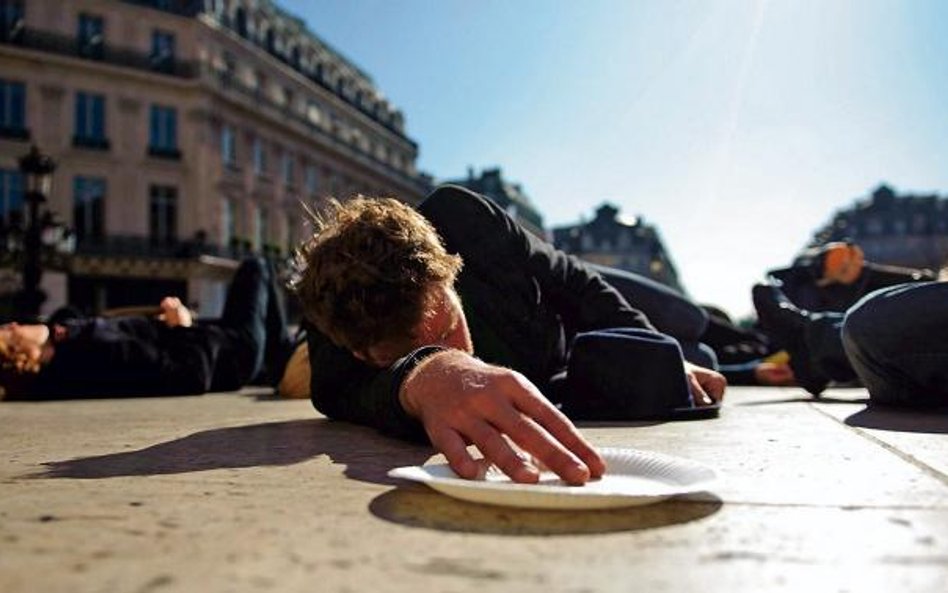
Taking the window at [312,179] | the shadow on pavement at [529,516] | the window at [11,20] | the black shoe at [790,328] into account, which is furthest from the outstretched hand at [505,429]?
the window at [312,179]

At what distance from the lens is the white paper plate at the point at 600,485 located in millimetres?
1048

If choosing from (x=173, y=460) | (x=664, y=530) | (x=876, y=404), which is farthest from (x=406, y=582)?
(x=876, y=404)

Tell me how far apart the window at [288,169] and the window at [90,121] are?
339 inches

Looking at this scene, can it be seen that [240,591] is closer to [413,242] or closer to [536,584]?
[536,584]

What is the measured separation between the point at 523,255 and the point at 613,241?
249 ft

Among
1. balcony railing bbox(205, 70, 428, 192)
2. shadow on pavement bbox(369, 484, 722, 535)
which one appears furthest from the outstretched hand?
balcony railing bbox(205, 70, 428, 192)

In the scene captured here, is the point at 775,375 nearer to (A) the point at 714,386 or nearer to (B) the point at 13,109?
(A) the point at 714,386

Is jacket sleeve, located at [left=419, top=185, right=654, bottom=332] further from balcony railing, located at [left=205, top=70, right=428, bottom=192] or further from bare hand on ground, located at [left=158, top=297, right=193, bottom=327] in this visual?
balcony railing, located at [left=205, top=70, right=428, bottom=192]

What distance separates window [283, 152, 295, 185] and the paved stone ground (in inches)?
1344

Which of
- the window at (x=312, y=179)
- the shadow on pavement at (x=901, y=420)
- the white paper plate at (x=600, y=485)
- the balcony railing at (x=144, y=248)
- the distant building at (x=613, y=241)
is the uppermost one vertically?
the distant building at (x=613, y=241)

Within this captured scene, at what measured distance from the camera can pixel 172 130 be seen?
2889 centimetres

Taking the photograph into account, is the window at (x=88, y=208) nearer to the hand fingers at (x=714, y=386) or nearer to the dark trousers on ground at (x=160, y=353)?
the dark trousers on ground at (x=160, y=353)

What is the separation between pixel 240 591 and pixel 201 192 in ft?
101

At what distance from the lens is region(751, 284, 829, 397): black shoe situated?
12.7 feet
